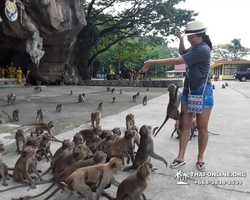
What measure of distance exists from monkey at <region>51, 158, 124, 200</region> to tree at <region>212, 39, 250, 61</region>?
2459 inches

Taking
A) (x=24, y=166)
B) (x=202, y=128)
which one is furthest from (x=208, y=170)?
(x=24, y=166)

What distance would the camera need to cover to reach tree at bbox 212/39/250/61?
60.1 m

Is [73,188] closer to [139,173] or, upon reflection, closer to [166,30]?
[139,173]

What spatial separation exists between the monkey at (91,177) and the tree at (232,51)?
62.5 meters

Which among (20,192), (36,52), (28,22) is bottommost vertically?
(20,192)

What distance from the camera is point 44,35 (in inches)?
758

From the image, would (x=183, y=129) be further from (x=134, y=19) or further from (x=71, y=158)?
(x=134, y=19)

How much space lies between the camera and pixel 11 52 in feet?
77.1

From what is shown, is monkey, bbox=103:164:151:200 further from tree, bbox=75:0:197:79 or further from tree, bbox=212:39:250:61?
tree, bbox=212:39:250:61

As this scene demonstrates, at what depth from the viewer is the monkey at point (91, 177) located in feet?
7.21

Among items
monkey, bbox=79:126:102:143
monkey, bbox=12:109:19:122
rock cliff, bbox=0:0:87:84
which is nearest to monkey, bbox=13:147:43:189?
monkey, bbox=79:126:102:143

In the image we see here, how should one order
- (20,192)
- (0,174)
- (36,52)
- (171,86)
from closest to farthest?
1. (20,192)
2. (0,174)
3. (171,86)
4. (36,52)

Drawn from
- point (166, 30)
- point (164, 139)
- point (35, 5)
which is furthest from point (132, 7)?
point (164, 139)

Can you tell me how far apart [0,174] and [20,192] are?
37 cm
